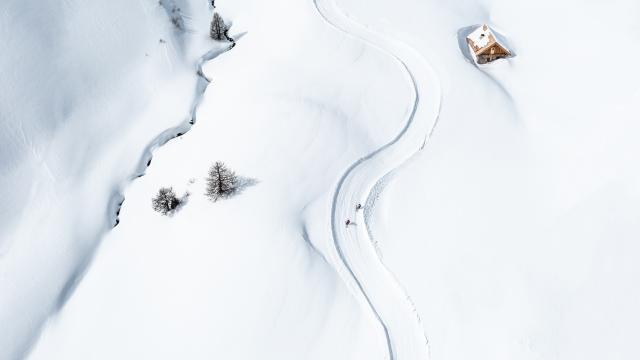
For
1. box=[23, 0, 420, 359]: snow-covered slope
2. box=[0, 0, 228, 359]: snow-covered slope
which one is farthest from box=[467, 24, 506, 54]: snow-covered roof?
box=[0, 0, 228, 359]: snow-covered slope

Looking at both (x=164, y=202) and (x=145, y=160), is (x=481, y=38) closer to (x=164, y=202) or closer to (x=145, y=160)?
(x=164, y=202)

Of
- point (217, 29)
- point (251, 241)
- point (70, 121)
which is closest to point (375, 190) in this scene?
point (251, 241)

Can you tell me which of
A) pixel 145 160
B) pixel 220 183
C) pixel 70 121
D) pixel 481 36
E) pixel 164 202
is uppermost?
pixel 481 36

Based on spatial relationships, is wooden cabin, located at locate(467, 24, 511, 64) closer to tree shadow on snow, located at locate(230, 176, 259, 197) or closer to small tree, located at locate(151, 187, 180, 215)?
tree shadow on snow, located at locate(230, 176, 259, 197)

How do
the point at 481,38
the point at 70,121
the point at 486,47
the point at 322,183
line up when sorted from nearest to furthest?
1. the point at 322,183
2. the point at 70,121
3. the point at 486,47
4. the point at 481,38

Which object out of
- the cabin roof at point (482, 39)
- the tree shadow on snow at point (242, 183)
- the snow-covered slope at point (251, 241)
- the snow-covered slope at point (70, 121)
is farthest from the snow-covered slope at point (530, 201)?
the snow-covered slope at point (70, 121)

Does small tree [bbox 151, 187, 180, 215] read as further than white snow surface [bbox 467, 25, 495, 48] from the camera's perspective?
No

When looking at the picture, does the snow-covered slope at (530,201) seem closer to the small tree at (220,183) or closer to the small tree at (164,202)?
the small tree at (220,183)
